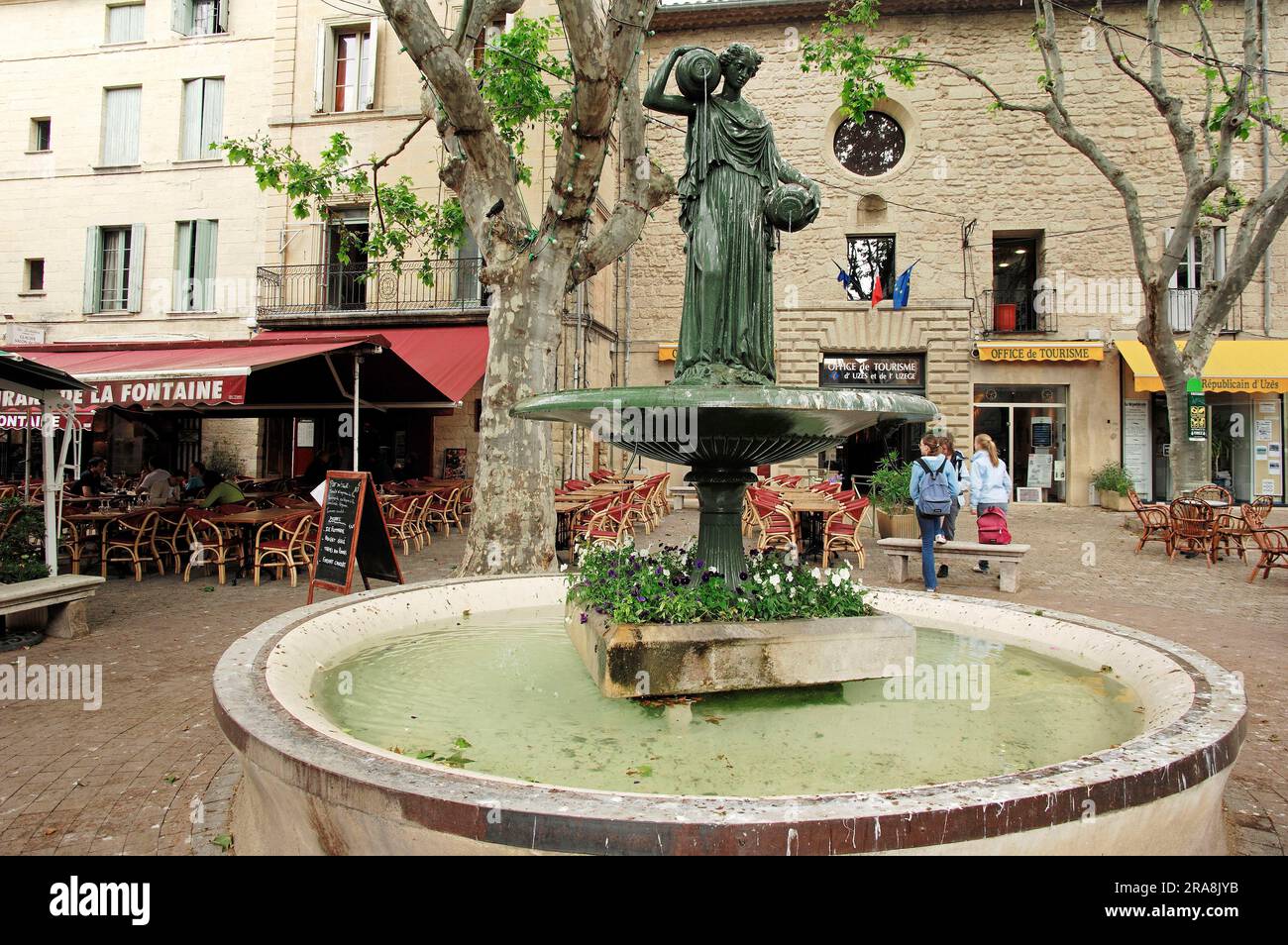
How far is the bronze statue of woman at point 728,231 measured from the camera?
405 cm

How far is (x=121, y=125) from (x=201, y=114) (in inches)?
88.7

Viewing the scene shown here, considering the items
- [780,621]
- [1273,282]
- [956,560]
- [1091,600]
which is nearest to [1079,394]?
[1273,282]

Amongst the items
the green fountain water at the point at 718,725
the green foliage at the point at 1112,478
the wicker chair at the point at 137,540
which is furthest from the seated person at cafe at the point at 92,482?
the green foliage at the point at 1112,478

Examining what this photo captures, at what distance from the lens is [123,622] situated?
7238 mm

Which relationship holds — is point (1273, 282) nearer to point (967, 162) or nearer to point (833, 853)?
point (967, 162)

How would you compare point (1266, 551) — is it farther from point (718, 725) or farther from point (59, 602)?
point (59, 602)

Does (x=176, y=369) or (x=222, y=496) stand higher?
(x=176, y=369)

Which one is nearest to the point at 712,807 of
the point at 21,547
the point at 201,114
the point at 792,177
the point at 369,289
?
the point at 792,177

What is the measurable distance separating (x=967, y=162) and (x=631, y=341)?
31.9 feet

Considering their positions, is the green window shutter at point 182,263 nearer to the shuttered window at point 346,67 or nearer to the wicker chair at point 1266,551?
the shuttered window at point 346,67

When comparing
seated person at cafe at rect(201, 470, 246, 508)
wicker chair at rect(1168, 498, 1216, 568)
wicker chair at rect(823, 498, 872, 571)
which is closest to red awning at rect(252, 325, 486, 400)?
seated person at cafe at rect(201, 470, 246, 508)

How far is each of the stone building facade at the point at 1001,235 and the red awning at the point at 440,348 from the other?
7706 mm

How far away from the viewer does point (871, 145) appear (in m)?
20.2

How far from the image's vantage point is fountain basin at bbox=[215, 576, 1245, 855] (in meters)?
1.87
